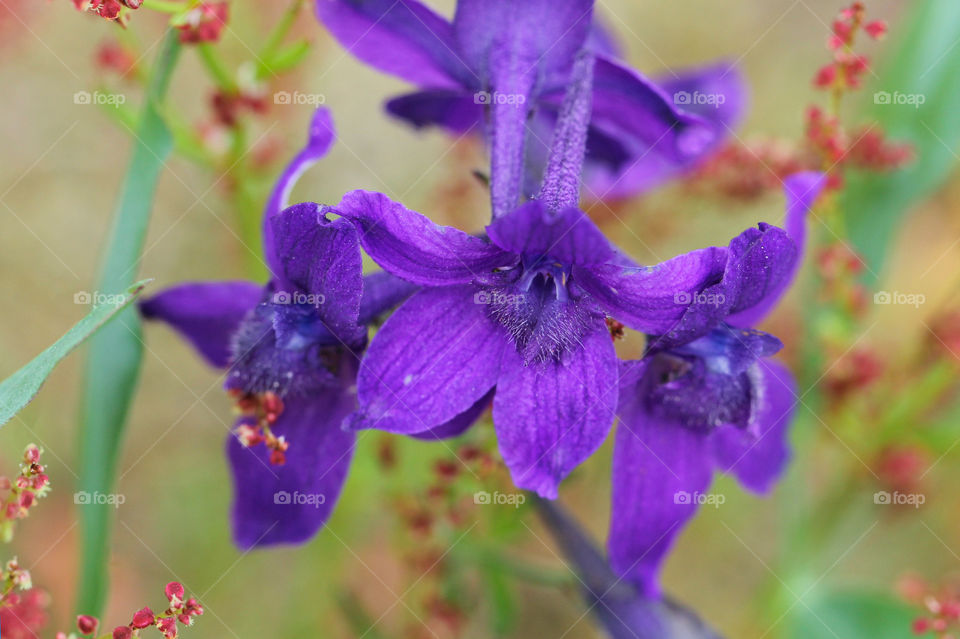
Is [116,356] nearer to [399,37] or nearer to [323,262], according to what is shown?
[323,262]

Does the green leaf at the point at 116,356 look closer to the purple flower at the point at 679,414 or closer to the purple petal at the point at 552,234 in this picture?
the purple petal at the point at 552,234

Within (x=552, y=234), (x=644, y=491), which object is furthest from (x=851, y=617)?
(x=552, y=234)

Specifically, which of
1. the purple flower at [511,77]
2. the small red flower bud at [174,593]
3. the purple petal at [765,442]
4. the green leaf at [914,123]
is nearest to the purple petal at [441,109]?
the purple flower at [511,77]

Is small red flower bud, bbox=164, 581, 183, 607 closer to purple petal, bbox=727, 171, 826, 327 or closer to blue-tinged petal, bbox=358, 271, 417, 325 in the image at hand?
blue-tinged petal, bbox=358, 271, 417, 325

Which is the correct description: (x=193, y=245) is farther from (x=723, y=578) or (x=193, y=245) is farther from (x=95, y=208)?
(x=723, y=578)

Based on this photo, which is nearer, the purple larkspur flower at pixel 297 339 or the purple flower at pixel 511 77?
the purple larkspur flower at pixel 297 339
